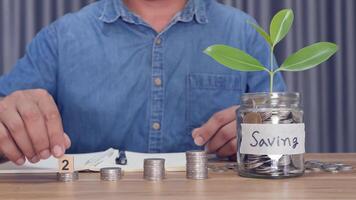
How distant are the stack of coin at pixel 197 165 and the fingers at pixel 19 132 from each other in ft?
0.77

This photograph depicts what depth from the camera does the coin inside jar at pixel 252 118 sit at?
0.72 meters

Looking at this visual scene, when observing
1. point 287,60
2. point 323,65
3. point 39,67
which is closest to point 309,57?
point 287,60

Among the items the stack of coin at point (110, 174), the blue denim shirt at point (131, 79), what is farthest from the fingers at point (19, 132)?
the blue denim shirt at point (131, 79)

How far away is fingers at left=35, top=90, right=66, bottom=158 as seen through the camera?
0.77 metres

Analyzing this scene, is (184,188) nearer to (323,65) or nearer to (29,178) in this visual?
(29,178)

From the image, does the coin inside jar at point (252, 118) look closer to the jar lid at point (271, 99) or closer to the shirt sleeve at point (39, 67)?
the jar lid at point (271, 99)

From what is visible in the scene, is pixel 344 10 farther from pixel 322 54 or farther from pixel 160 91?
pixel 322 54

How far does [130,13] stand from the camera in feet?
4.69

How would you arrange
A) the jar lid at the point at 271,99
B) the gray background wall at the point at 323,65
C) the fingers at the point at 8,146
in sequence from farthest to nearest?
the gray background wall at the point at 323,65 → the fingers at the point at 8,146 → the jar lid at the point at 271,99

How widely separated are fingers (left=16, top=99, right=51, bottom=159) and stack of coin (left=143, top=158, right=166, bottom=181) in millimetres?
152

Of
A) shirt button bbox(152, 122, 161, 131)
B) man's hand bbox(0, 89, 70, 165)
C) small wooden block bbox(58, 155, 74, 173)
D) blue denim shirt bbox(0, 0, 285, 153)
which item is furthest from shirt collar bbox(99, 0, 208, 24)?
small wooden block bbox(58, 155, 74, 173)

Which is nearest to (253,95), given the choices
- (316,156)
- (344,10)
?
(316,156)

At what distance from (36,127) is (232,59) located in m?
0.30

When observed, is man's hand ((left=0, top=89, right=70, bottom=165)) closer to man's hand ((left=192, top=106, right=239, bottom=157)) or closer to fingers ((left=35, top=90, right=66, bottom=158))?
fingers ((left=35, top=90, right=66, bottom=158))
